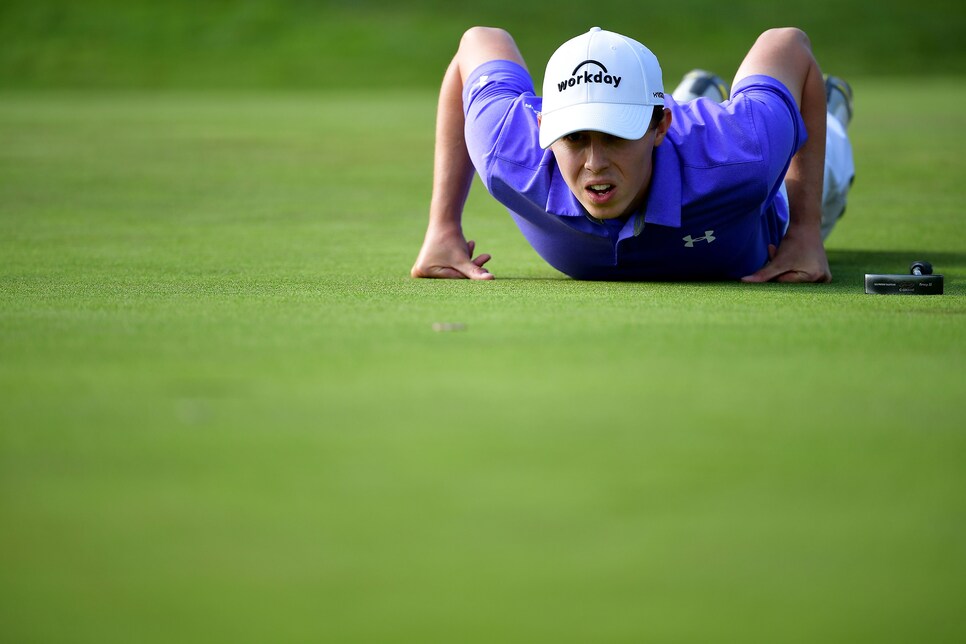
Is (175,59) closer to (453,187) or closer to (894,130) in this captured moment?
(894,130)

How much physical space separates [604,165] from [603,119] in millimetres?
106

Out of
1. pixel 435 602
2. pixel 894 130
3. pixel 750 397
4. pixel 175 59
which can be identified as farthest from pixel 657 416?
pixel 175 59

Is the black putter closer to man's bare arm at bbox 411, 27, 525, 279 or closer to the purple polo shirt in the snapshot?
the purple polo shirt

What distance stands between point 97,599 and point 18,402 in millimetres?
658

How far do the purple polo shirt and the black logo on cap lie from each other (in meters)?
0.17

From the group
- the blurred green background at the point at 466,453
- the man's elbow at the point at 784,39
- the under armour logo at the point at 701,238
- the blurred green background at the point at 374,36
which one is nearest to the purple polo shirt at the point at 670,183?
the under armour logo at the point at 701,238

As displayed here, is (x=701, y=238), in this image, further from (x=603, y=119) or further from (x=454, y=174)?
(x=454, y=174)

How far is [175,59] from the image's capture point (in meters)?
25.7

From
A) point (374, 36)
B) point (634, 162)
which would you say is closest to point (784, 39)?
point (634, 162)

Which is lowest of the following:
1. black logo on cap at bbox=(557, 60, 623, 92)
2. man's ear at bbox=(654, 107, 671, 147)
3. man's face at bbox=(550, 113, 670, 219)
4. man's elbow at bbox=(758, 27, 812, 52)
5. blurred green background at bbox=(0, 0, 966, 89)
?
man's face at bbox=(550, 113, 670, 219)

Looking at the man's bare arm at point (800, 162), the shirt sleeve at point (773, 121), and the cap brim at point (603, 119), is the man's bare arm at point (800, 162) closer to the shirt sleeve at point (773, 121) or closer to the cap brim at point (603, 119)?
the shirt sleeve at point (773, 121)

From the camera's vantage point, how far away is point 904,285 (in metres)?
2.66

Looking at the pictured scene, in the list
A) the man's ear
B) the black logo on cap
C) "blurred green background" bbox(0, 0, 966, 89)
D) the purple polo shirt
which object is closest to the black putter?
the purple polo shirt

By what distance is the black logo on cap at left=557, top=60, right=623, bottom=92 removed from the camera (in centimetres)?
262
